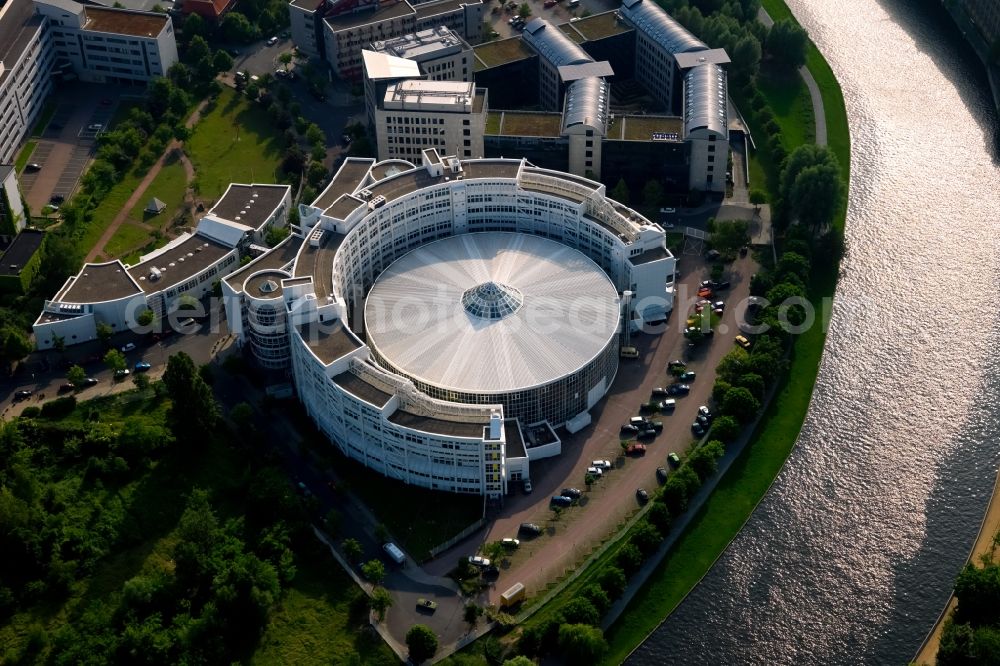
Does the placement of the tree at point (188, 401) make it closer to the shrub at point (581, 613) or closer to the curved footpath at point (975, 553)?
the shrub at point (581, 613)

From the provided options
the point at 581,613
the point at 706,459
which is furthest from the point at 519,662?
the point at 706,459

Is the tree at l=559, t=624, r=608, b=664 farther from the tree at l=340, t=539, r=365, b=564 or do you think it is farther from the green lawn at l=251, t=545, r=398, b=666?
the tree at l=340, t=539, r=365, b=564

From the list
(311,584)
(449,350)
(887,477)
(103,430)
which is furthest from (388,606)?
(887,477)

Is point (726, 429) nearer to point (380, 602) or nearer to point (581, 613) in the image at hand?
point (581, 613)

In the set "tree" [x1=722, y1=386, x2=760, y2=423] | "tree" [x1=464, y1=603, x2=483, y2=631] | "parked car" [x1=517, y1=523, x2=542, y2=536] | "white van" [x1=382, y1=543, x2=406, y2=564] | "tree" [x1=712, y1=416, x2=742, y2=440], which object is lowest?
"tree" [x1=464, y1=603, x2=483, y2=631]

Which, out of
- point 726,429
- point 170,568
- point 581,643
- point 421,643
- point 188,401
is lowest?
point 421,643

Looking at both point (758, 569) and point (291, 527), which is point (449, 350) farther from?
point (758, 569)

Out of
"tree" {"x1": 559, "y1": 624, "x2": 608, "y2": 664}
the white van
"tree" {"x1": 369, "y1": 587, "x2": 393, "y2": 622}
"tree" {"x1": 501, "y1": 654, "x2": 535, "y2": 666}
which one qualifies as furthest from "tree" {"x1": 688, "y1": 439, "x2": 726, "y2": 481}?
"tree" {"x1": 369, "y1": 587, "x2": 393, "y2": 622}
